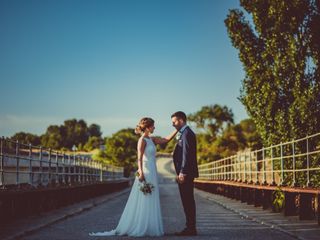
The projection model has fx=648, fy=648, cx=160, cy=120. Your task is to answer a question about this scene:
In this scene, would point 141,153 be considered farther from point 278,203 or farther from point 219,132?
point 219,132

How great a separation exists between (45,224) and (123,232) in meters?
2.43

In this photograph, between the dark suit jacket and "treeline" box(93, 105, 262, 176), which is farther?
"treeline" box(93, 105, 262, 176)

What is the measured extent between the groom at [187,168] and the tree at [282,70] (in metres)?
11.1

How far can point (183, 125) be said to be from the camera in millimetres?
10219

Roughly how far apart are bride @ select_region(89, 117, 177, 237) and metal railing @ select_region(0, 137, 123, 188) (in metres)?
3.12

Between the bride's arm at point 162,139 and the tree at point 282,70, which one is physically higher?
the tree at point 282,70

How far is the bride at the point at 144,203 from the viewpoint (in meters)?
10.2

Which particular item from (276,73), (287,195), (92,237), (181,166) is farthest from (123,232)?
(276,73)

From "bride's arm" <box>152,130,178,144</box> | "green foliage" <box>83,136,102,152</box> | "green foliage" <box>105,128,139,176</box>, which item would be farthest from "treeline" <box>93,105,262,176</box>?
"green foliage" <box>83,136,102,152</box>

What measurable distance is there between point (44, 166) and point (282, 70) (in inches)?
356

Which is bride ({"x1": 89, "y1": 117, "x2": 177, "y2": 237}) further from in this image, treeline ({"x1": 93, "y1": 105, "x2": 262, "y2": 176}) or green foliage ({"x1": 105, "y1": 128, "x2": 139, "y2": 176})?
green foliage ({"x1": 105, "y1": 128, "x2": 139, "y2": 176})

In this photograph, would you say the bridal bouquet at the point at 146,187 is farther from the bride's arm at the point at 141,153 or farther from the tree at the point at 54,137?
the tree at the point at 54,137

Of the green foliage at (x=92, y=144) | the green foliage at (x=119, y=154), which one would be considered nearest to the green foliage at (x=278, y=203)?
the green foliage at (x=119, y=154)

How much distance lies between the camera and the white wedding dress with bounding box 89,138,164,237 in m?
10.2
